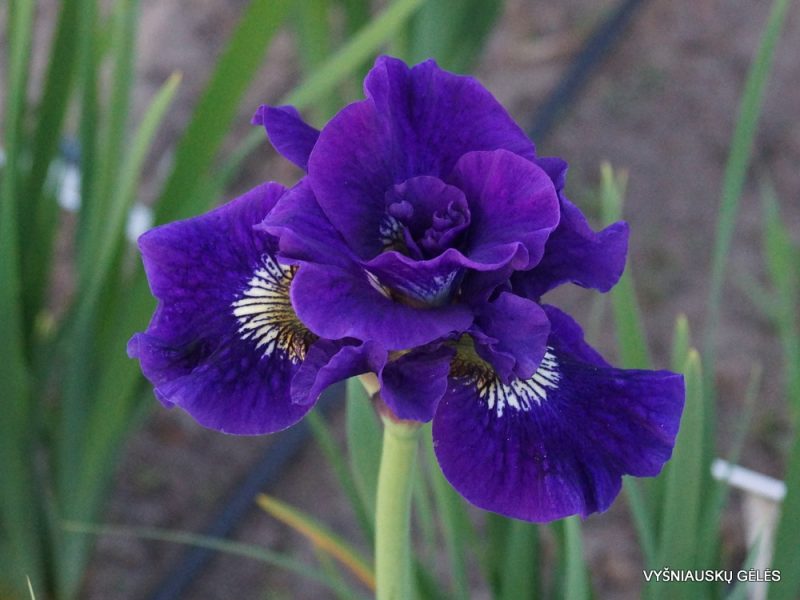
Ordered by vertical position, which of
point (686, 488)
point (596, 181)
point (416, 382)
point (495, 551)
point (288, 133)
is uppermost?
point (288, 133)

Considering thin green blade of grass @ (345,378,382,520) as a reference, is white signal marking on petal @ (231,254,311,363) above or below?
above

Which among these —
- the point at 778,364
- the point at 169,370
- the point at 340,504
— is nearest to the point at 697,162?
the point at 778,364

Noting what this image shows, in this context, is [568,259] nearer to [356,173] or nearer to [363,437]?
[356,173]

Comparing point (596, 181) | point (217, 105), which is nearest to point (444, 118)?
point (217, 105)

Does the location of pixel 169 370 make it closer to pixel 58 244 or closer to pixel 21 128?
pixel 21 128

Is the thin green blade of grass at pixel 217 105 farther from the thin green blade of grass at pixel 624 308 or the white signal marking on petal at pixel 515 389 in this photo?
the white signal marking on petal at pixel 515 389

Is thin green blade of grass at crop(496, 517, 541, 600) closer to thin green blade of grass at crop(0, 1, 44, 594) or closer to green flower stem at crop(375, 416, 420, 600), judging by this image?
green flower stem at crop(375, 416, 420, 600)

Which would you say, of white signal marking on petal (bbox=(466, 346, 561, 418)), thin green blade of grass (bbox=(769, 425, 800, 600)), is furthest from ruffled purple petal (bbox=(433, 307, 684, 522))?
thin green blade of grass (bbox=(769, 425, 800, 600))
